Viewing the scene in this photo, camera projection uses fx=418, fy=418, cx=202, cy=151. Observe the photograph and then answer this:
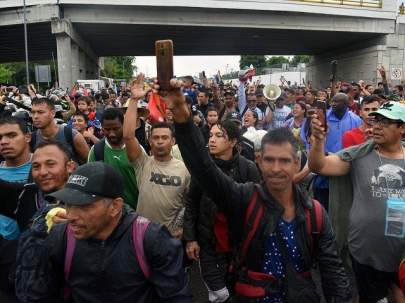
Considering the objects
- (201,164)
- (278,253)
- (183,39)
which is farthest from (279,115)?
(183,39)

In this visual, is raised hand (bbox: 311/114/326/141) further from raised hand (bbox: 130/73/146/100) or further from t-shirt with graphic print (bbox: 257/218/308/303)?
raised hand (bbox: 130/73/146/100)

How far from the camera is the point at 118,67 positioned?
75.0m

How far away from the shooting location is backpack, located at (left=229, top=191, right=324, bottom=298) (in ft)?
7.41

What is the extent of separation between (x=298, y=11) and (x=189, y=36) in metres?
7.74

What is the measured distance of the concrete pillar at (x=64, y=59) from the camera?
22625mm


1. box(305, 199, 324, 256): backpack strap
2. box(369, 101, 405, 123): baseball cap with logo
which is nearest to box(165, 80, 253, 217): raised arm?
box(305, 199, 324, 256): backpack strap

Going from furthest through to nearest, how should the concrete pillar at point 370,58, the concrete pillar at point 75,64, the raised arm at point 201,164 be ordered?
the concrete pillar at point 370,58 → the concrete pillar at point 75,64 → the raised arm at point 201,164

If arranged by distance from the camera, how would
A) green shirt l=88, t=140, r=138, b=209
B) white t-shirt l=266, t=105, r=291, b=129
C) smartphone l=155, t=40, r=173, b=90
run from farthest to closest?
white t-shirt l=266, t=105, r=291, b=129 < green shirt l=88, t=140, r=138, b=209 < smartphone l=155, t=40, r=173, b=90

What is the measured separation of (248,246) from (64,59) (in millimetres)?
22799

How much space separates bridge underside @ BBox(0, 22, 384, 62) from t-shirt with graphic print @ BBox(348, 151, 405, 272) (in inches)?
897

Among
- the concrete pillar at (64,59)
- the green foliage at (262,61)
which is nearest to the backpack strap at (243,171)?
the concrete pillar at (64,59)

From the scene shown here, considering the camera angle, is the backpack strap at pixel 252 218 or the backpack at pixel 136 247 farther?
the backpack strap at pixel 252 218

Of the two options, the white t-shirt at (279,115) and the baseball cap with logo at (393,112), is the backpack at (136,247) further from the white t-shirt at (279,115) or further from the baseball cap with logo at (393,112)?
the white t-shirt at (279,115)

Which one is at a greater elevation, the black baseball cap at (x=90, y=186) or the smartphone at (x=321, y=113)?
the smartphone at (x=321, y=113)
